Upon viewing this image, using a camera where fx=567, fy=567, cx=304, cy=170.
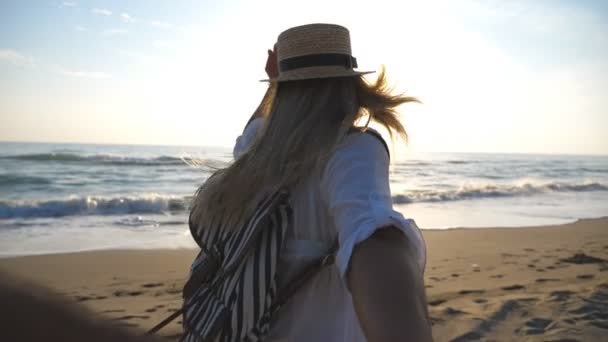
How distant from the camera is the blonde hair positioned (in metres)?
1.35

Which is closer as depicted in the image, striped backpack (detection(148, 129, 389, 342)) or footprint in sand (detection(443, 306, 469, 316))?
striped backpack (detection(148, 129, 389, 342))

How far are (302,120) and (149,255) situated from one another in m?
7.28

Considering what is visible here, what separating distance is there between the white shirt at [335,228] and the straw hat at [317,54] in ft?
0.83

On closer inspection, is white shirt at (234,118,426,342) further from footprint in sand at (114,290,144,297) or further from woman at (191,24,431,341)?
footprint in sand at (114,290,144,297)

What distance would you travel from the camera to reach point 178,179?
816 inches

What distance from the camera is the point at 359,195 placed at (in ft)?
3.73

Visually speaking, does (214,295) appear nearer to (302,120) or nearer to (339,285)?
(339,285)

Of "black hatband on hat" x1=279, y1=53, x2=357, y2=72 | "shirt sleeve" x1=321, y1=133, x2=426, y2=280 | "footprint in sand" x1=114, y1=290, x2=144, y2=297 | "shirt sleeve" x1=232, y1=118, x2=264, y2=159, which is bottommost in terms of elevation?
"footprint in sand" x1=114, y1=290, x2=144, y2=297

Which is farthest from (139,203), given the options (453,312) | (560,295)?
(560,295)

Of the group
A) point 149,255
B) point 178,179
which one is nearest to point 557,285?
point 149,255

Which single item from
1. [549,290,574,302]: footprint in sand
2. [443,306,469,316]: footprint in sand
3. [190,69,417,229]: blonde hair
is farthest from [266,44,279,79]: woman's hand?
[549,290,574,302]: footprint in sand

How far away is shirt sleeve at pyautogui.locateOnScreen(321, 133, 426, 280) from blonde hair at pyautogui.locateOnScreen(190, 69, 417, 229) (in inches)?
2.2

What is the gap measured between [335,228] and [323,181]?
0.14 meters

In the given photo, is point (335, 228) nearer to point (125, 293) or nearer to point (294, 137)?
point (294, 137)
